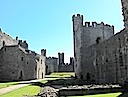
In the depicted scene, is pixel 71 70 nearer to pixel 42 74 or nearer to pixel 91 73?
pixel 42 74

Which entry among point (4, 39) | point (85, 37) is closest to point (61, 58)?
point (85, 37)

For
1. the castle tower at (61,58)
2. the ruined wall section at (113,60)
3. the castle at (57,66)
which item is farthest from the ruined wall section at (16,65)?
the castle tower at (61,58)

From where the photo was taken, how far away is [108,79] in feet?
93.7

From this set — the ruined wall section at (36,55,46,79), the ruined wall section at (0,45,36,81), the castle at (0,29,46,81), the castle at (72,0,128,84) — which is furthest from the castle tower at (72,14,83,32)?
the ruined wall section at (0,45,36,81)

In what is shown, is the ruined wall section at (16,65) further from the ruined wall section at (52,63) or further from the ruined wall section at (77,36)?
the ruined wall section at (52,63)

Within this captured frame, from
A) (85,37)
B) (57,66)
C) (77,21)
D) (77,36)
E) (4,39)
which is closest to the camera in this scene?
(4,39)

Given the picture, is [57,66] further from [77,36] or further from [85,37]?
[85,37]

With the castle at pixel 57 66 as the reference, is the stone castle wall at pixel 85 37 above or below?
above

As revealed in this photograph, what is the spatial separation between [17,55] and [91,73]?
580 inches

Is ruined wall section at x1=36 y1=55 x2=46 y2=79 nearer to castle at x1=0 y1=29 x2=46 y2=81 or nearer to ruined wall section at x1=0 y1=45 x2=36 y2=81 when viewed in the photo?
castle at x1=0 y1=29 x2=46 y2=81

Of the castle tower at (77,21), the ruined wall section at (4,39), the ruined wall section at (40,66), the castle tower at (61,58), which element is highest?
the castle tower at (77,21)

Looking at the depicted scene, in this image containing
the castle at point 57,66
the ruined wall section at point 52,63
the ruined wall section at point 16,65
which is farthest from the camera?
the castle at point 57,66

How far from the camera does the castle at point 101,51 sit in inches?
953

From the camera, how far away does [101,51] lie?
1241 inches
